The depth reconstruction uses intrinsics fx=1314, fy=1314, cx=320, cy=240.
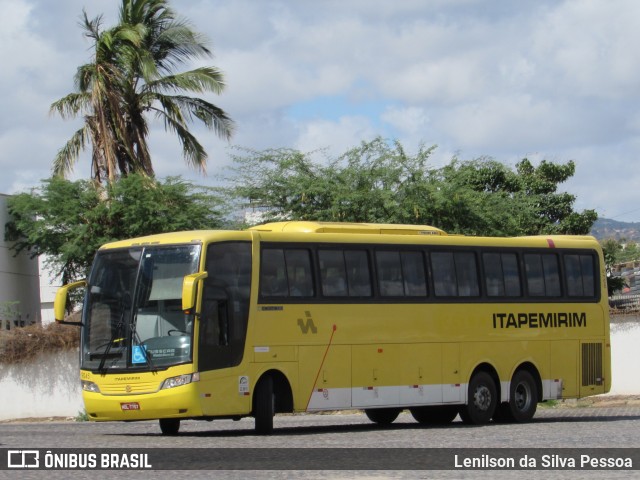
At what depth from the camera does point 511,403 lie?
25125mm

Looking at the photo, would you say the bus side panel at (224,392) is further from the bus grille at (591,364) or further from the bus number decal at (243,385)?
the bus grille at (591,364)

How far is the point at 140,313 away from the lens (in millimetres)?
20594

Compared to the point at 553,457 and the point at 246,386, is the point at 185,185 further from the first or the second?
the point at 553,457

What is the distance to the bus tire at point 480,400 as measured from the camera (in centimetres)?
2442

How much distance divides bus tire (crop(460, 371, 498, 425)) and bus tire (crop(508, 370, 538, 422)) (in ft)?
1.36

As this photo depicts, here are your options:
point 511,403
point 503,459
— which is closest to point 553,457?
point 503,459

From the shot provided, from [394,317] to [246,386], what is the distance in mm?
3569

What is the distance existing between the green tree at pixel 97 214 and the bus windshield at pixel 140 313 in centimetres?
1666

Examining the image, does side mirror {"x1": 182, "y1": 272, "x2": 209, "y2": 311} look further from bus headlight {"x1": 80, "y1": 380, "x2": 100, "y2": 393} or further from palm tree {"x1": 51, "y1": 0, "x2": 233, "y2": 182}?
palm tree {"x1": 51, "y1": 0, "x2": 233, "y2": 182}

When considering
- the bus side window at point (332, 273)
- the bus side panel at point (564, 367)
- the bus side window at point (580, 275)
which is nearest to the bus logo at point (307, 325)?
the bus side window at point (332, 273)

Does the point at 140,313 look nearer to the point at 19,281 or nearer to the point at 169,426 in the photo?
the point at 169,426

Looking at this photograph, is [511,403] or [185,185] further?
[185,185]

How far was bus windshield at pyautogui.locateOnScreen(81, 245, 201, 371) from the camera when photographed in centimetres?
2034

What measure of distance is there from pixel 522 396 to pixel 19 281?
73.8ft
